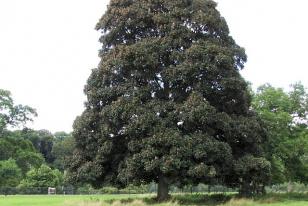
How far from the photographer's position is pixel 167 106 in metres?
32.4

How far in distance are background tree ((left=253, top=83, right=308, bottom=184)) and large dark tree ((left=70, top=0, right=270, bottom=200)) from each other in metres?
8.41

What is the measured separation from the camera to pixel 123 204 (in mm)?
31578

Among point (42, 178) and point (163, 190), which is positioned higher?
point (42, 178)

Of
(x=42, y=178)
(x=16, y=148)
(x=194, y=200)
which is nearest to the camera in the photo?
(x=194, y=200)

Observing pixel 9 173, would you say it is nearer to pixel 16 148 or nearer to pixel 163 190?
pixel 16 148

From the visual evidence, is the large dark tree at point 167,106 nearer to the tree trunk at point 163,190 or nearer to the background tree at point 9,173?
the tree trunk at point 163,190

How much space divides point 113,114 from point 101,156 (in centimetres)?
321

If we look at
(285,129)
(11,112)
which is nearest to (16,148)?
(11,112)

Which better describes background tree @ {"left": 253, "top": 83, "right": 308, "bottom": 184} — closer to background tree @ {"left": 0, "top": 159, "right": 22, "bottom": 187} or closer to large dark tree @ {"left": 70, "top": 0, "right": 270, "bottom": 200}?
large dark tree @ {"left": 70, "top": 0, "right": 270, "bottom": 200}

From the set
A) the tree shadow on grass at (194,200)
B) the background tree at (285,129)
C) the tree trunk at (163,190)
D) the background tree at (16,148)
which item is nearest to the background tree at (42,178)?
the background tree at (16,148)

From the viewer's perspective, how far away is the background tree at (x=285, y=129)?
44875 mm

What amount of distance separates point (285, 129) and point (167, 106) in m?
17.8

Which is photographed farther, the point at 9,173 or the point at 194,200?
the point at 9,173

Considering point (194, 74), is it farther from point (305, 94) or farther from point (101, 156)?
point (305, 94)
